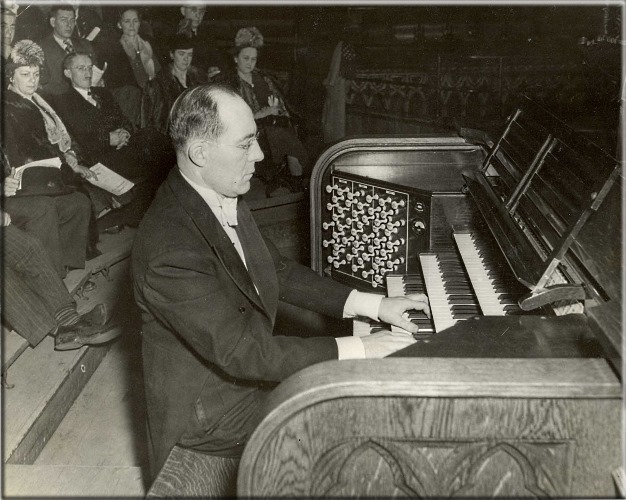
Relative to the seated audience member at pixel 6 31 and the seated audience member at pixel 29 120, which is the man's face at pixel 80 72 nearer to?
the seated audience member at pixel 29 120

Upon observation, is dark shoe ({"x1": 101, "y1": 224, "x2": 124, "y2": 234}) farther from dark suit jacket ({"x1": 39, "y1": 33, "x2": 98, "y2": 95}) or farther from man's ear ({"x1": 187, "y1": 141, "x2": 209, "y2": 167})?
man's ear ({"x1": 187, "y1": 141, "x2": 209, "y2": 167})

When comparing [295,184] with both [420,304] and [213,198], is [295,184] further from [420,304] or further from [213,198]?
[213,198]

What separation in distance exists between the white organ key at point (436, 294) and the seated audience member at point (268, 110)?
503 centimetres

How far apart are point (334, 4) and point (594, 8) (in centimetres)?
568

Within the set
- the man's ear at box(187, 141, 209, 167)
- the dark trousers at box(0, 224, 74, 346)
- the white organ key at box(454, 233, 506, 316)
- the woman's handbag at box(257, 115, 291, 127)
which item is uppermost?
the man's ear at box(187, 141, 209, 167)

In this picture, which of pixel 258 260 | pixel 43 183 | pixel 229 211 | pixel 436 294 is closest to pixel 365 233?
pixel 436 294

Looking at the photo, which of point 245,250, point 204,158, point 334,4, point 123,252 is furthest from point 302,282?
point 334,4

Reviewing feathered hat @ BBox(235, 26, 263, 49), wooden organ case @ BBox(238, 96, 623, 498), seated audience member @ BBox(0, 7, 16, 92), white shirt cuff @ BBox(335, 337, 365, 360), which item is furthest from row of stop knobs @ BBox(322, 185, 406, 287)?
feathered hat @ BBox(235, 26, 263, 49)

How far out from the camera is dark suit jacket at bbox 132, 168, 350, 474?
1.87m

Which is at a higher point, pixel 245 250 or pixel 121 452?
pixel 245 250

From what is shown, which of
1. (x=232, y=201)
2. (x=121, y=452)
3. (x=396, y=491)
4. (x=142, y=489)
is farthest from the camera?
(x=121, y=452)

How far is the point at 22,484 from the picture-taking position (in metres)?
2.51

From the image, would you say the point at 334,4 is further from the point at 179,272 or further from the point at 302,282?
the point at 179,272

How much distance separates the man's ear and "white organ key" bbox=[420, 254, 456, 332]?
3.51ft
